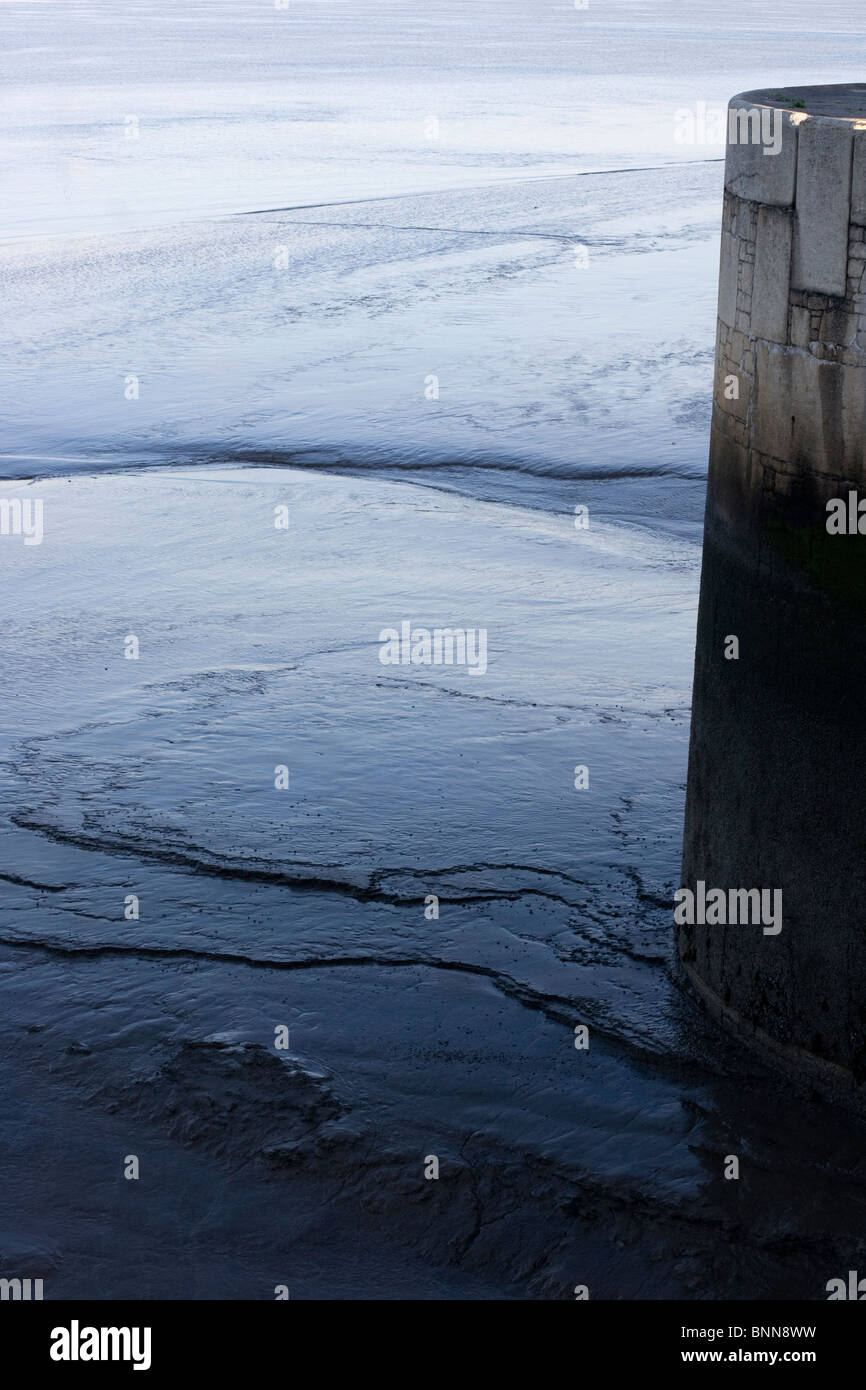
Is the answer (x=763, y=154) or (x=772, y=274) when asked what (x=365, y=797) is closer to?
(x=772, y=274)

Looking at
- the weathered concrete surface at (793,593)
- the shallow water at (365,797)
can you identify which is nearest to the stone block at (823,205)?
the weathered concrete surface at (793,593)

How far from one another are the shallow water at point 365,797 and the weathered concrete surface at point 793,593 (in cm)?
63

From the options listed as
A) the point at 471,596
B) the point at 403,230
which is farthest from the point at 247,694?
the point at 403,230

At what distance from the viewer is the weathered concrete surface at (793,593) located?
627cm

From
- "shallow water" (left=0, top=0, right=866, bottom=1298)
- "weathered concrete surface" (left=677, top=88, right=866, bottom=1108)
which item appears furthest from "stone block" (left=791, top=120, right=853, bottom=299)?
"shallow water" (left=0, top=0, right=866, bottom=1298)

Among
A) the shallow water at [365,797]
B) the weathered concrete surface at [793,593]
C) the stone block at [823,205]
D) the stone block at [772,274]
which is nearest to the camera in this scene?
the stone block at [823,205]

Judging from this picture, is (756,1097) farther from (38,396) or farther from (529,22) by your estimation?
(529,22)

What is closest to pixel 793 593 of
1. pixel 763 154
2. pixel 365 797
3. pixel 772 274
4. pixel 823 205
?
pixel 772 274

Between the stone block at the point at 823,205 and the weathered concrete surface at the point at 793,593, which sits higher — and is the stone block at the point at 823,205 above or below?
above

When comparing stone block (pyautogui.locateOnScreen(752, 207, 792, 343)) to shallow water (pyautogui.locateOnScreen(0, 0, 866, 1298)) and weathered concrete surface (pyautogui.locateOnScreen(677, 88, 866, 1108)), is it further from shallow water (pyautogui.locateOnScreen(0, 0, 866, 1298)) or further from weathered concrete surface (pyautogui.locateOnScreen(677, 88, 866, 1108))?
shallow water (pyautogui.locateOnScreen(0, 0, 866, 1298))

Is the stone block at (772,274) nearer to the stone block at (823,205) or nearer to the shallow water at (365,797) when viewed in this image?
the stone block at (823,205)

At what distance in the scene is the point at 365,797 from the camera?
10391 mm

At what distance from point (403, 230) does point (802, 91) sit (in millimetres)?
21594

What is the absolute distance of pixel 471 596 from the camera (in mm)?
13539
